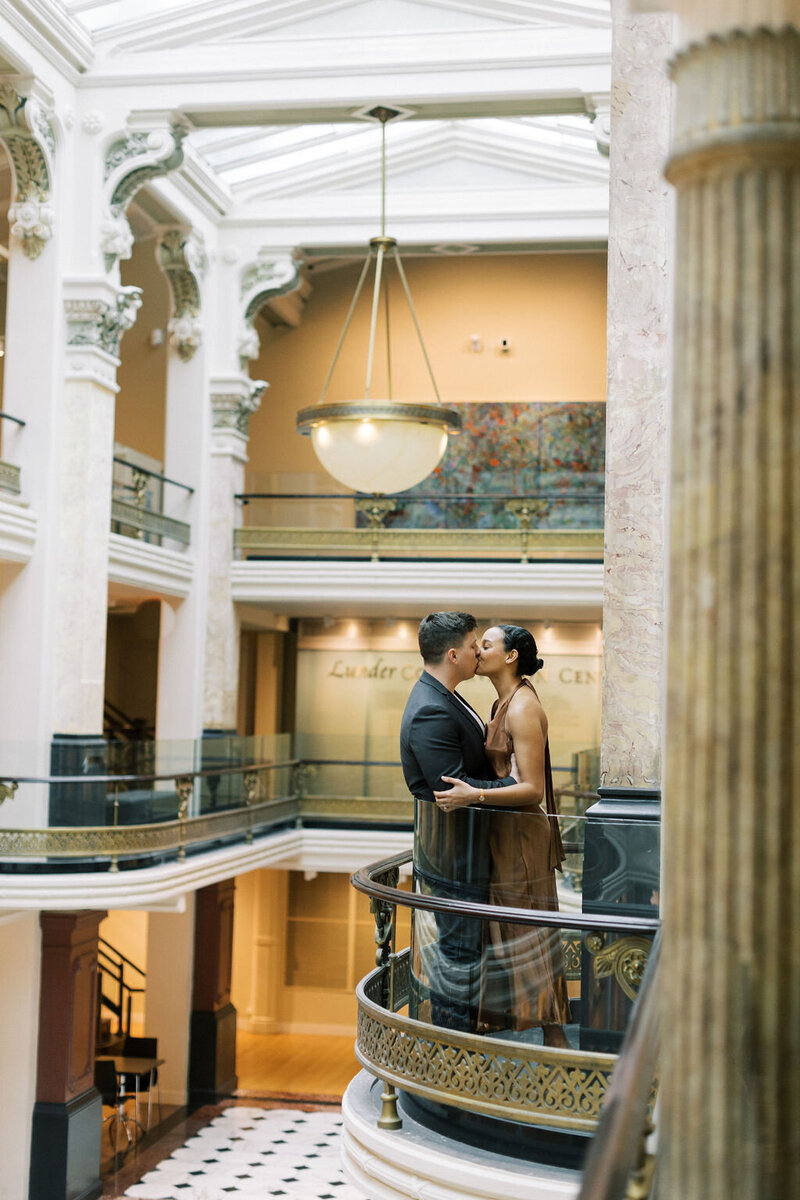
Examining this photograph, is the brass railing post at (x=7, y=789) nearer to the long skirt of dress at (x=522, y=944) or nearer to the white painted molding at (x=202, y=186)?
the white painted molding at (x=202, y=186)

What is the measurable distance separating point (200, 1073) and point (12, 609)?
6.35 metres

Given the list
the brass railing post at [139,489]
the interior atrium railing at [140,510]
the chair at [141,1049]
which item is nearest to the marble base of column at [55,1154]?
the chair at [141,1049]

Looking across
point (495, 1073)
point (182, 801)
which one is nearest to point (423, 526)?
point (182, 801)

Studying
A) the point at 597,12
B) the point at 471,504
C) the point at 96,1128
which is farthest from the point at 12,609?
the point at 597,12

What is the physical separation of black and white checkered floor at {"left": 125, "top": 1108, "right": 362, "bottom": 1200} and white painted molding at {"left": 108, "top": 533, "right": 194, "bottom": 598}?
18.8ft

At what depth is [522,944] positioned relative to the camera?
4195 millimetres

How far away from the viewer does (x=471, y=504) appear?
1573 cm

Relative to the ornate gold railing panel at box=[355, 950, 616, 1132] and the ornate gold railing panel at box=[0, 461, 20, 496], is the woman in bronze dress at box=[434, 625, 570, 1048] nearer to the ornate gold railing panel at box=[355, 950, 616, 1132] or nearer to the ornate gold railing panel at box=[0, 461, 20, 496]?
the ornate gold railing panel at box=[355, 950, 616, 1132]

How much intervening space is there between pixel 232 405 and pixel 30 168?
448 cm

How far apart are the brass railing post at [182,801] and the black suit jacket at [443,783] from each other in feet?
23.7

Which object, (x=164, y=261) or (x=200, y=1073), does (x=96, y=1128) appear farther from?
(x=164, y=261)

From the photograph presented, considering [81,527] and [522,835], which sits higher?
[81,527]

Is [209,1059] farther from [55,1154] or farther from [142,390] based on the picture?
[142,390]

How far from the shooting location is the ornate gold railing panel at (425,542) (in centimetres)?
1498
